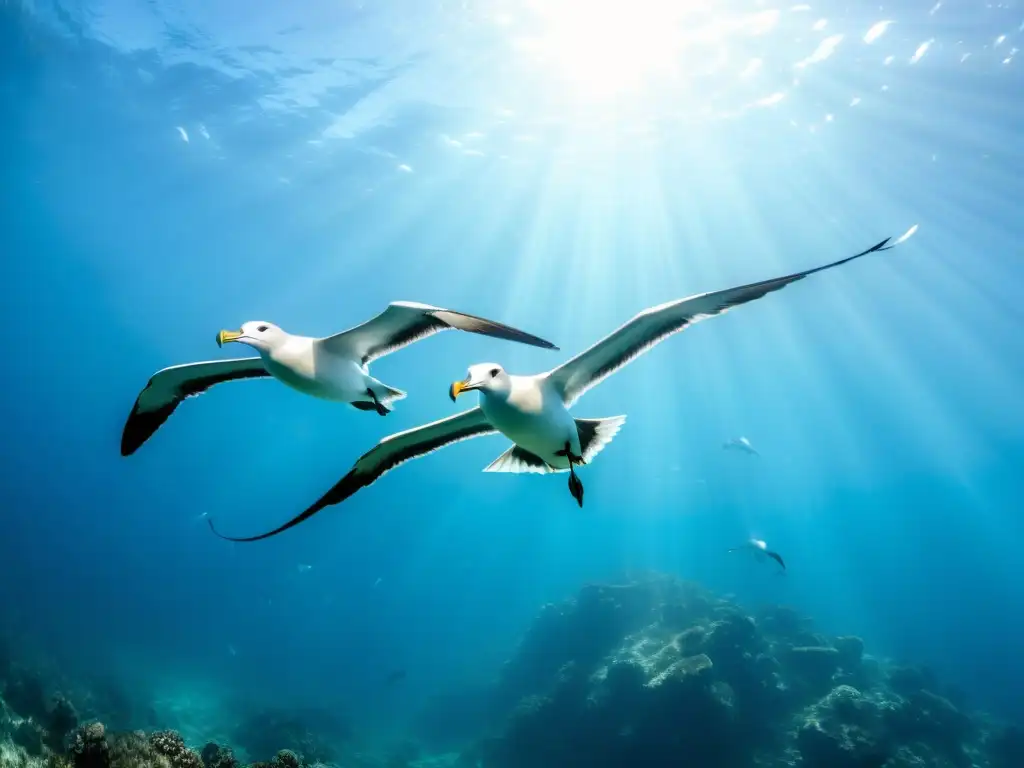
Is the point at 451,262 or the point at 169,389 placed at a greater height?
the point at 451,262

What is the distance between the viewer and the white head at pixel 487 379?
3901 millimetres

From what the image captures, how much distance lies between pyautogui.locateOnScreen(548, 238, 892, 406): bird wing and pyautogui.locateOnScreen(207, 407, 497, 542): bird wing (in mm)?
924

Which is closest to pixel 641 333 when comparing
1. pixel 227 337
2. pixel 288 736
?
pixel 227 337

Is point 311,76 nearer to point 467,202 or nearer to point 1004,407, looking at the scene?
point 467,202

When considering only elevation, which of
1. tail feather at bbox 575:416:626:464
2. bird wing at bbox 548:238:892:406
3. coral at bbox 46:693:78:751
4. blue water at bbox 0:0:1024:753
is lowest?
coral at bbox 46:693:78:751

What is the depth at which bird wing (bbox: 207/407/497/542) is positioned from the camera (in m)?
5.17

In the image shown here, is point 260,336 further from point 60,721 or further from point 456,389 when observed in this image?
point 60,721

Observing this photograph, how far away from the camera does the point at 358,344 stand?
5203mm

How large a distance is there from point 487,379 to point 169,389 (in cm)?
409

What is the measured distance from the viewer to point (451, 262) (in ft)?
95.6

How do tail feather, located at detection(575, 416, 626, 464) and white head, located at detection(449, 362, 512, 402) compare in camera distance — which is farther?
tail feather, located at detection(575, 416, 626, 464)

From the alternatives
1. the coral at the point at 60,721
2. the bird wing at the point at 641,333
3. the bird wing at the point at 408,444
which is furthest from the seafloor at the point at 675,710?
the bird wing at the point at 641,333

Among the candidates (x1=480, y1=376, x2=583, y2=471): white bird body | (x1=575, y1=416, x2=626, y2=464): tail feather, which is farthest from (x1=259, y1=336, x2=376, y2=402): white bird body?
(x1=575, y1=416, x2=626, y2=464): tail feather

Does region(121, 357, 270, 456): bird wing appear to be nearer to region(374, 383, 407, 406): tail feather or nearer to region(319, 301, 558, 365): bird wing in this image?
region(319, 301, 558, 365): bird wing
